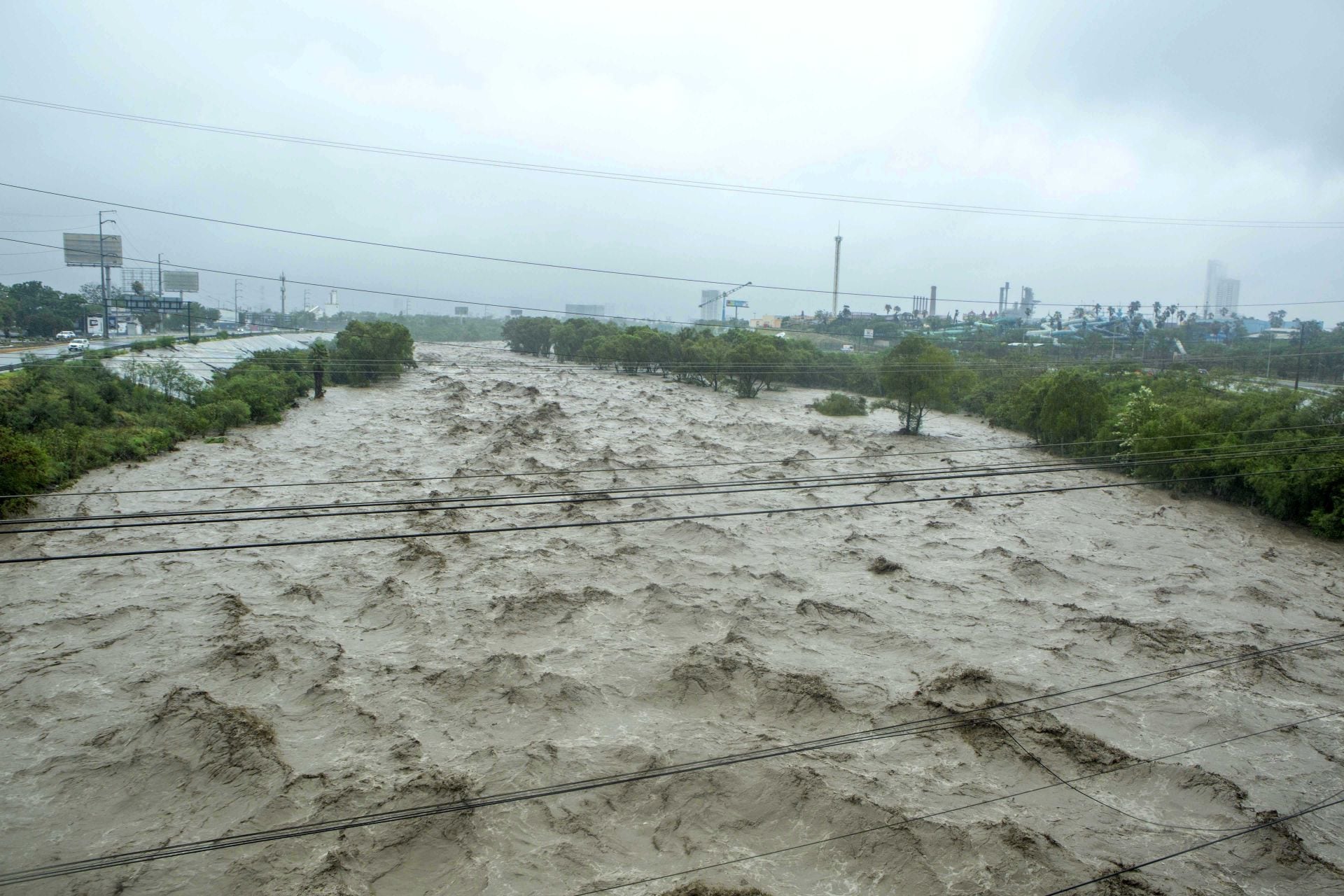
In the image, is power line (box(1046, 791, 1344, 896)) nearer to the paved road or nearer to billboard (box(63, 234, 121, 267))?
the paved road

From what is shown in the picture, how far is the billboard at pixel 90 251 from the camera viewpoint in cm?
3656

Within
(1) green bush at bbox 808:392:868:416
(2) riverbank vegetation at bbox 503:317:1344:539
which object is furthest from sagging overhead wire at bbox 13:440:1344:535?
(1) green bush at bbox 808:392:868:416

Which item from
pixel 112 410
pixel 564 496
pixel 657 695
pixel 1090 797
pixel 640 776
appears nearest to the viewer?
pixel 640 776

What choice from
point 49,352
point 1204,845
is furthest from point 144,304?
point 1204,845

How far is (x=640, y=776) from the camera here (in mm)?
8555

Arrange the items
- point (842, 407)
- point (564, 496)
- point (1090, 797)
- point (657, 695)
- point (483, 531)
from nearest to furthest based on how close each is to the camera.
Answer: point (483, 531) → point (1090, 797) → point (657, 695) → point (564, 496) → point (842, 407)

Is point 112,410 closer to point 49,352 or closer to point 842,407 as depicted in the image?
point 49,352

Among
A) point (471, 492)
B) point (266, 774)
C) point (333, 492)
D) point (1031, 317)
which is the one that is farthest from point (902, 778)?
point (1031, 317)

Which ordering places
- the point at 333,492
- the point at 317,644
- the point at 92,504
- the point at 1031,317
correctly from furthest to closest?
the point at 1031,317 → the point at 333,492 → the point at 92,504 → the point at 317,644

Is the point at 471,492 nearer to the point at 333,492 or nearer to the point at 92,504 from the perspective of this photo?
A: the point at 333,492

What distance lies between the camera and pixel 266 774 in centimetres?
867

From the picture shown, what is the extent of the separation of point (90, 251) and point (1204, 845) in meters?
44.9

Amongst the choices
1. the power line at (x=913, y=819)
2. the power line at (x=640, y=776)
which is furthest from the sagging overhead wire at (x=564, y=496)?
the power line at (x=913, y=819)

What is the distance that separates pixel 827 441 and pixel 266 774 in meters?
22.0
